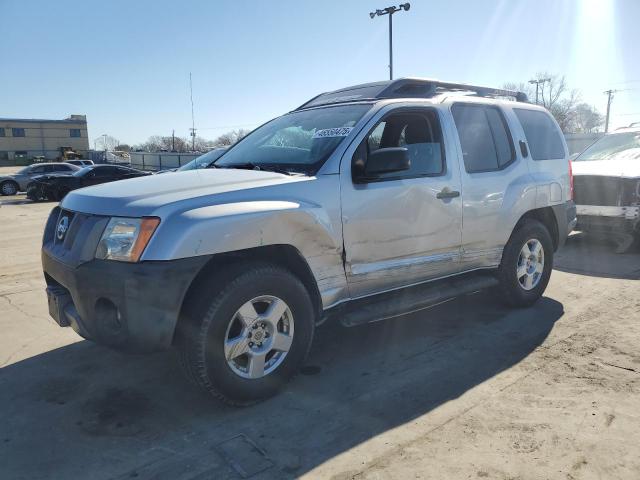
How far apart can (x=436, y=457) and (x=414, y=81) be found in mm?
3101

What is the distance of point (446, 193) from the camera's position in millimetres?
4082

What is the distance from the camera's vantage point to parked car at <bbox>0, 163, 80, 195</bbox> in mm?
22073

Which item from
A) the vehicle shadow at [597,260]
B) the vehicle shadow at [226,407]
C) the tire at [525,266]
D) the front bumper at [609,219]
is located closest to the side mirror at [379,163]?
the vehicle shadow at [226,407]

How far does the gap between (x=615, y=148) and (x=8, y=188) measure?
2349 cm

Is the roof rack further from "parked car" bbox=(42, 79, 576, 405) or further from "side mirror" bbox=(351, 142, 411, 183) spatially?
"side mirror" bbox=(351, 142, 411, 183)

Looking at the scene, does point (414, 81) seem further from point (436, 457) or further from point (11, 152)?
point (11, 152)

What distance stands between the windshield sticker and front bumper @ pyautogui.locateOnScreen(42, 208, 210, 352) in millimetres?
1429

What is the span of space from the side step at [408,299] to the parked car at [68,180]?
54.1 ft

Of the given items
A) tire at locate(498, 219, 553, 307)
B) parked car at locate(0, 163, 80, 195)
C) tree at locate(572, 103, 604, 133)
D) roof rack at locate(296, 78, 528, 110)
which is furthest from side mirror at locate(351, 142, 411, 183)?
tree at locate(572, 103, 604, 133)

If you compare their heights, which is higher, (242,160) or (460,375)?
(242,160)

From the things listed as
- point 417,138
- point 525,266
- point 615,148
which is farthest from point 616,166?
point 417,138

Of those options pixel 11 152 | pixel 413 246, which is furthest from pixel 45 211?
pixel 11 152

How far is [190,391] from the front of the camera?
3.42 m

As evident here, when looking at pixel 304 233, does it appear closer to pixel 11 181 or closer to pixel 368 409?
pixel 368 409
